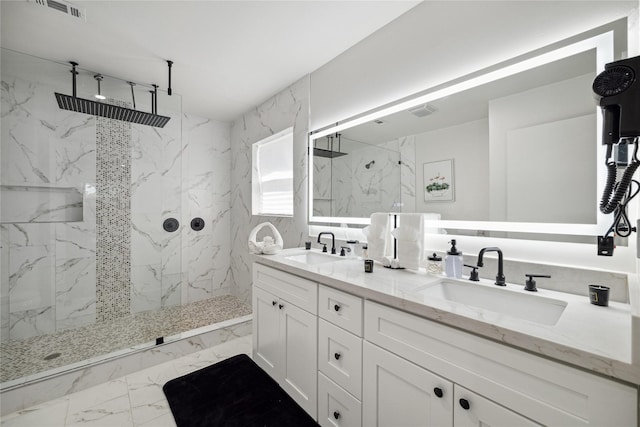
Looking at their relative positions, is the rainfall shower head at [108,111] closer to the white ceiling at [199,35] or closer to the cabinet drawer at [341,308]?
the white ceiling at [199,35]

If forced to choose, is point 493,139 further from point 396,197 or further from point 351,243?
point 351,243

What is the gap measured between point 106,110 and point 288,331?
258cm

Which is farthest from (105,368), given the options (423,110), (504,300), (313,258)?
(423,110)

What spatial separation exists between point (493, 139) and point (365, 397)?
4.51 feet

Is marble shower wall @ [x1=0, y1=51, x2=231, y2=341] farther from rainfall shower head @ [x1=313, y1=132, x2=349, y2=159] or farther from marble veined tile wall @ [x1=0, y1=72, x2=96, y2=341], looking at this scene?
rainfall shower head @ [x1=313, y1=132, x2=349, y2=159]

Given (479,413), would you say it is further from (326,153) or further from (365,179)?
(326,153)

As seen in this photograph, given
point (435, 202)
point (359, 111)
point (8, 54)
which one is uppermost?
point (8, 54)

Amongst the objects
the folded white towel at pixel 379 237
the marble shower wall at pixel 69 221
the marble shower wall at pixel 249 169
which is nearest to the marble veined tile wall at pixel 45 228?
the marble shower wall at pixel 69 221

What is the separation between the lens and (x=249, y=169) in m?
3.49

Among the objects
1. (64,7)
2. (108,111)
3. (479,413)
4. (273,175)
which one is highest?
(64,7)

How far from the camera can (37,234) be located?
7.35ft

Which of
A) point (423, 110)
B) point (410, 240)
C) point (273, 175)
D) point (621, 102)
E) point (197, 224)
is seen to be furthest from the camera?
point (197, 224)

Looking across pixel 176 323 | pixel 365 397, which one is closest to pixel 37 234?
pixel 176 323

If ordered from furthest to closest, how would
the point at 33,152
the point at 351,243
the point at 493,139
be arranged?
the point at 33,152, the point at 351,243, the point at 493,139
